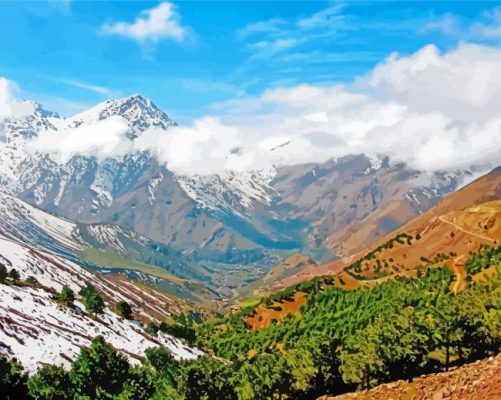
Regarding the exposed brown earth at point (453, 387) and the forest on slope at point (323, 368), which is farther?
the forest on slope at point (323, 368)

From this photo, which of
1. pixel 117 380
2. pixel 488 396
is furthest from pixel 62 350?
pixel 488 396

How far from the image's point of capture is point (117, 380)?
138125 mm

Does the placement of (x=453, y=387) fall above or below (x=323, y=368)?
above

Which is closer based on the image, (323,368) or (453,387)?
(453,387)

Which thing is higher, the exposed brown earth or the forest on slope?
the exposed brown earth

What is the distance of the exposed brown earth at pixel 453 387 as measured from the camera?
63.7 metres

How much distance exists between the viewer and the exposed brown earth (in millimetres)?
63688

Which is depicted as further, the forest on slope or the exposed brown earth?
the forest on slope

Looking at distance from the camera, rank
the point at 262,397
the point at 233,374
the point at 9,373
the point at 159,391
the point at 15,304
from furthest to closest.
Result: 1. the point at 15,304
2. the point at 233,374
3. the point at 262,397
4. the point at 159,391
5. the point at 9,373

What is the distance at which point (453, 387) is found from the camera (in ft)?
221

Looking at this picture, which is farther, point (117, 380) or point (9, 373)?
point (117, 380)

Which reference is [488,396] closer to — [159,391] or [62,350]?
[159,391]

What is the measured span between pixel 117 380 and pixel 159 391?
1005 cm

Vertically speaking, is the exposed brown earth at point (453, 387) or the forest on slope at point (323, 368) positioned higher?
the exposed brown earth at point (453, 387)
